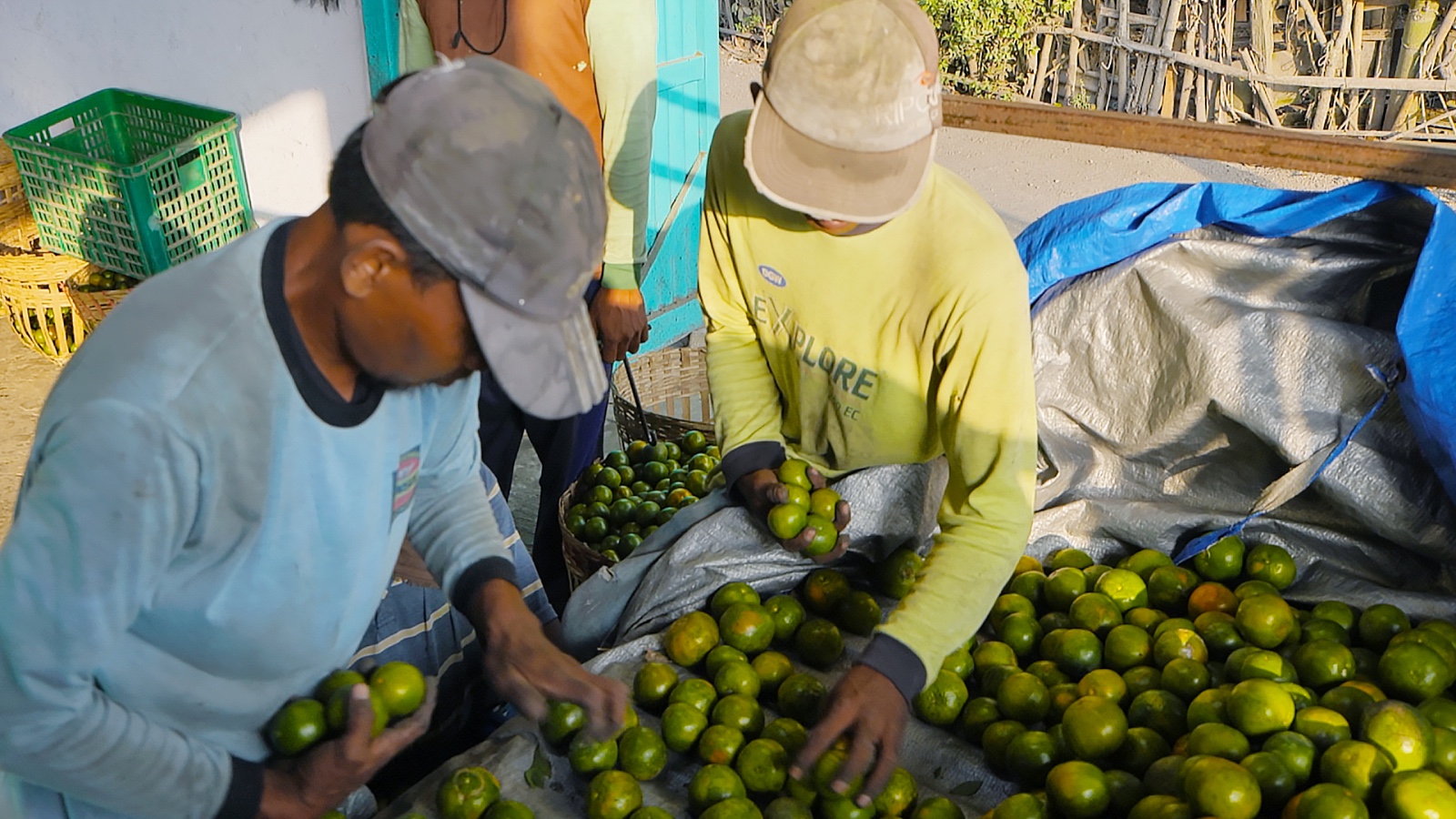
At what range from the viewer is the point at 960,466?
2270 millimetres

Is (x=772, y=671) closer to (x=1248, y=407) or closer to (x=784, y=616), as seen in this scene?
(x=784, y=616)

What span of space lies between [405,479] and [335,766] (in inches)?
18.6

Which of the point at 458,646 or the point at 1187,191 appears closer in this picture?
the point at 458,646

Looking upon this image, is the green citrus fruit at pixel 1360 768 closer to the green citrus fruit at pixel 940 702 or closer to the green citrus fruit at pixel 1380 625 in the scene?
the green citrus fruit at pixel 1380 625

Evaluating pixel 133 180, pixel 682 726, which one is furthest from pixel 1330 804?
pixel 133 180

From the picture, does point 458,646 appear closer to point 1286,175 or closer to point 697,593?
point 697,593

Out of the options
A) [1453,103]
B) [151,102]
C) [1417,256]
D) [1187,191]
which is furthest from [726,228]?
[1453,103]

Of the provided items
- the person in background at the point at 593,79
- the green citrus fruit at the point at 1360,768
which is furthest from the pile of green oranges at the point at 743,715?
the person in background at the point at 593,79

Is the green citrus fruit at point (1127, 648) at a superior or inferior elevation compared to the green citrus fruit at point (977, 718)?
superior

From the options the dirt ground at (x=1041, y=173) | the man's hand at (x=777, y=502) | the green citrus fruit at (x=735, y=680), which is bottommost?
the dirt ground at (x=1041, y=173)

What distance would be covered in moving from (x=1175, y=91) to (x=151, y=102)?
766 centimetres

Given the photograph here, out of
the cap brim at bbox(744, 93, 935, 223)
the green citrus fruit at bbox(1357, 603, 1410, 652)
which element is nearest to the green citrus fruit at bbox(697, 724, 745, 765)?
the cap brim at bbox(744, 93, 935, 223)

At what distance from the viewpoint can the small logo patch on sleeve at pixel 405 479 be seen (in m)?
1.87

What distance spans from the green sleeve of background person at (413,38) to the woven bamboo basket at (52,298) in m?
2.69
